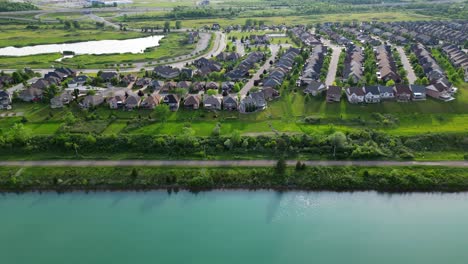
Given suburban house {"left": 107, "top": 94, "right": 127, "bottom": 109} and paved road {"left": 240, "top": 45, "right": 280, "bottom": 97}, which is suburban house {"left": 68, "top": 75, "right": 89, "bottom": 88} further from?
paved road {"left": 240, "top": 45, "right": 280, "bottom": 97}

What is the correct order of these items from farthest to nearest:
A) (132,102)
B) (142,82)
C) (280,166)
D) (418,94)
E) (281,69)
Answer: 1. (281,69)
2. (142,82)
3. (418,94)
4. (132,102)
5. (280,166)

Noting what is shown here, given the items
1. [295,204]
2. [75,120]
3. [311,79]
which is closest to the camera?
[295,204]

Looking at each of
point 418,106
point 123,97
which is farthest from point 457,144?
point 123,97

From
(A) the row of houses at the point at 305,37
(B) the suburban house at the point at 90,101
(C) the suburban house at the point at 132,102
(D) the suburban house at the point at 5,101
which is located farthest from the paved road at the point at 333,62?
(D) the suburban house at the point at 5,101

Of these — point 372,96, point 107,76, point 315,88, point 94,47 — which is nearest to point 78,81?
point 107,76

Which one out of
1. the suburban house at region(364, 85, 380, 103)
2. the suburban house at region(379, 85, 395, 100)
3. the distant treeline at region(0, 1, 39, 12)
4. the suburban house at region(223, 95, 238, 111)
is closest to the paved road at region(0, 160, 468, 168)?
the suburban house at region(223, 95, 238, 111)

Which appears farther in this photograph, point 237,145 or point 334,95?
point 334,95

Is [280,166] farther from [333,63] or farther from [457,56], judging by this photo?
[457,56]

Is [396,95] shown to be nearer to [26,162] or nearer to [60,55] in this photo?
[26,162]
